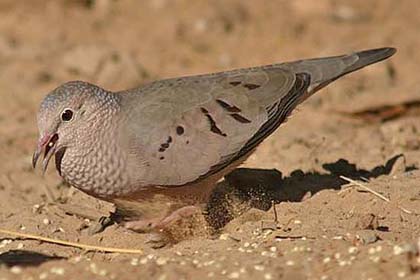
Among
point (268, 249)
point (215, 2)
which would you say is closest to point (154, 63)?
point (215, 2)

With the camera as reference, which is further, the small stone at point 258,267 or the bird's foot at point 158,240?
the bird's foot at point 158,240

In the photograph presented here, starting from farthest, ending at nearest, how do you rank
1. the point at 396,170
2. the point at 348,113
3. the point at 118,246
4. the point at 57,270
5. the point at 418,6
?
the point at 418,6 < the point at 348,113 < the point at 396,170 < the point at 118,246 < the point at 57,270

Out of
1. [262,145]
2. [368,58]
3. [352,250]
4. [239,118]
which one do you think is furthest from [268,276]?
[262,145]

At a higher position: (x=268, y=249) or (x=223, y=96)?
(x=223, y=96)

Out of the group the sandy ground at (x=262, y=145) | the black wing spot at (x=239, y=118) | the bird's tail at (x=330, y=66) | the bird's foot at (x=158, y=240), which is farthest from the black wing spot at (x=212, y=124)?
the bird's tail at (x=330, y=66)

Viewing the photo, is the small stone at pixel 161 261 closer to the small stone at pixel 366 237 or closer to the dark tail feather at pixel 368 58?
the small stone at pixel 366 237

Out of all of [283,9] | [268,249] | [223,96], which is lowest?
[268,249]

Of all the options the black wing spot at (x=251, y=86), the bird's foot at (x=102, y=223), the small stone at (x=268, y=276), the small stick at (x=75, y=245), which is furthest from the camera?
the black wing spot at (x=251, y=86)

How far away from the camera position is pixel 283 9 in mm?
10430

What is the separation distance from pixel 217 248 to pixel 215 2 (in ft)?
19.2

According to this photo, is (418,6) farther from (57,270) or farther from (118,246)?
(57,270)

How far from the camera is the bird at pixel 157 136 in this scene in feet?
17.2

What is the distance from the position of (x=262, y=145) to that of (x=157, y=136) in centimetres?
178

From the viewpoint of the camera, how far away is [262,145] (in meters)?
6.99
